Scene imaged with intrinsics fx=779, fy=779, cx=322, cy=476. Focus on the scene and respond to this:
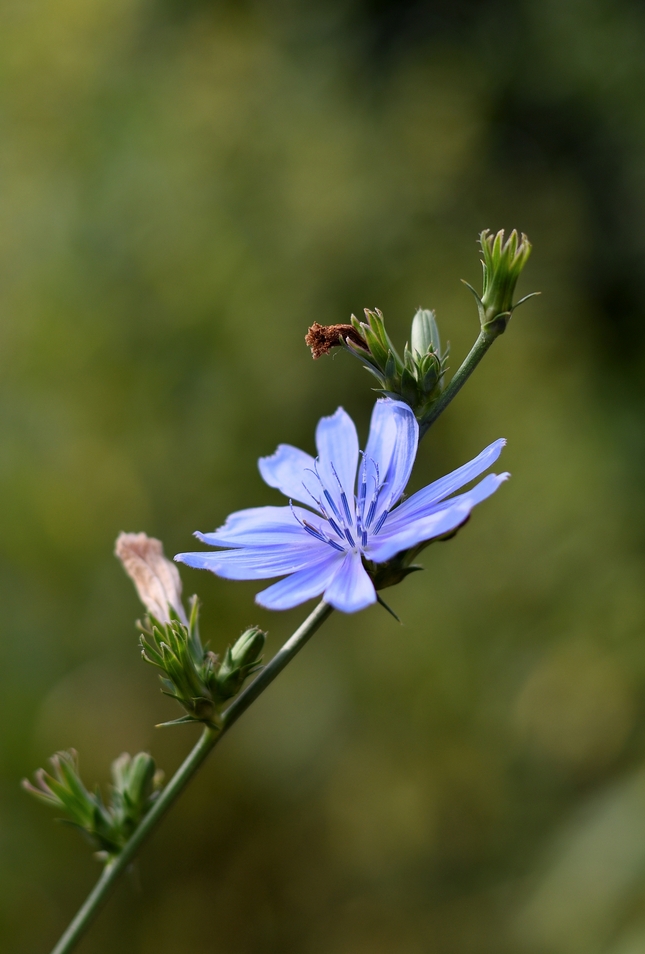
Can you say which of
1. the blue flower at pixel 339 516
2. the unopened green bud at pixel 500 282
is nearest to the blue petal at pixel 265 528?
the blue flower at pixel 339 516

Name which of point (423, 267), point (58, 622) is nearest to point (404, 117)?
point (423, 267)

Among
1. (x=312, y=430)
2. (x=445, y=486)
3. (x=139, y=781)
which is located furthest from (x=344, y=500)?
(x=312, y=430)

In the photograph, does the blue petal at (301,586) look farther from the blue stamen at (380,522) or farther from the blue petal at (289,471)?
the blue petal at (289,471)

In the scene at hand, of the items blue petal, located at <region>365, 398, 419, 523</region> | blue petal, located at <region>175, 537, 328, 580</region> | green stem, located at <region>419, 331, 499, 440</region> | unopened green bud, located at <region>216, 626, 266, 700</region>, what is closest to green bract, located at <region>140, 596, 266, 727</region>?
unopened green bud, located at <region>216, 626, 266, 700</region>

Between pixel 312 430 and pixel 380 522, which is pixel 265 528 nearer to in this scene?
pixel 380 522

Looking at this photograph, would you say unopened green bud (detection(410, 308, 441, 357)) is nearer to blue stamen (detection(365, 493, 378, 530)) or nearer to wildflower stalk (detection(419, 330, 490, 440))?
wildflower stalk (detection(419, 330, 490, 440))
